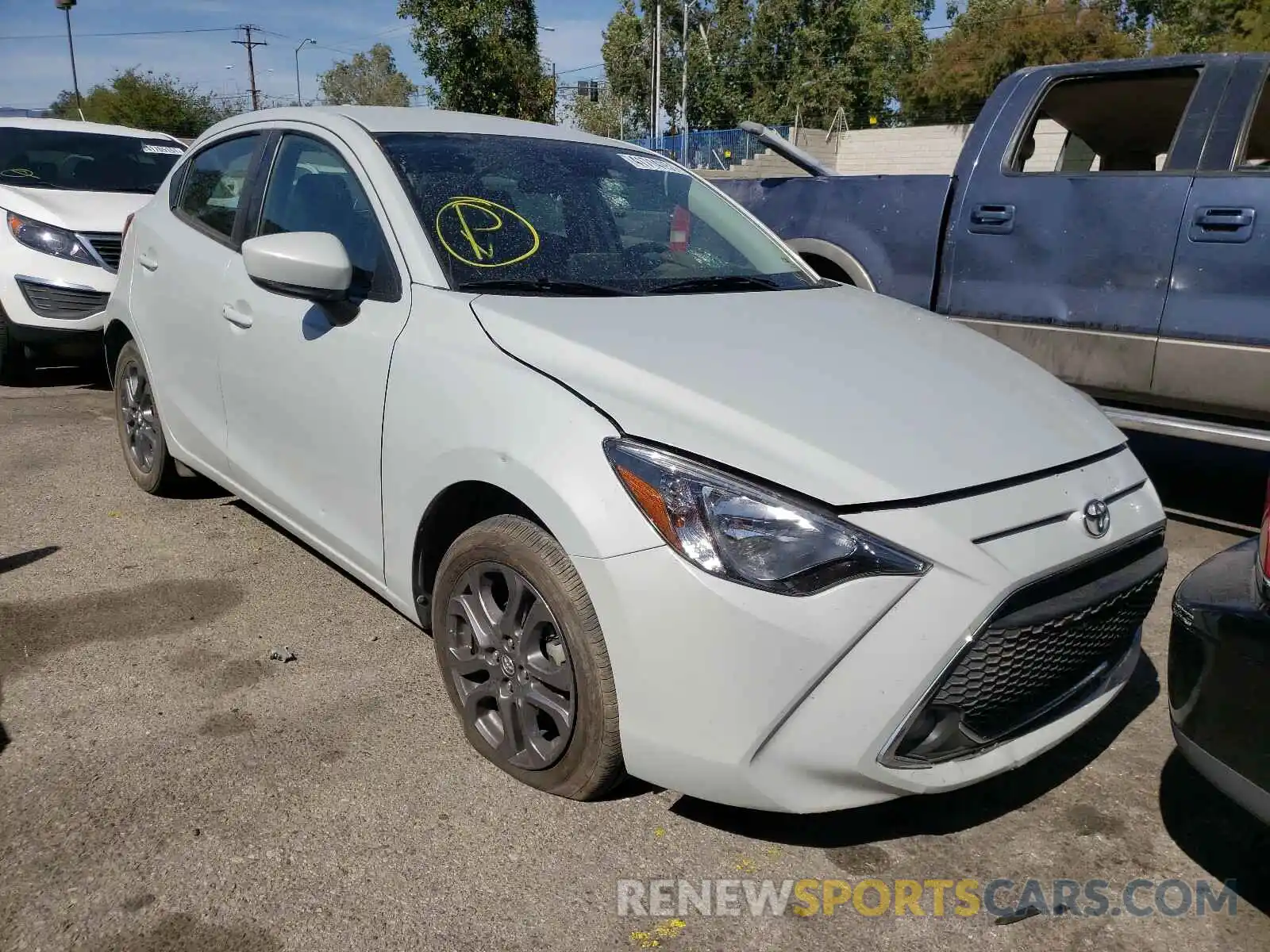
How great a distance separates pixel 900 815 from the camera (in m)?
2.54

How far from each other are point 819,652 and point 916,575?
0.25 meters

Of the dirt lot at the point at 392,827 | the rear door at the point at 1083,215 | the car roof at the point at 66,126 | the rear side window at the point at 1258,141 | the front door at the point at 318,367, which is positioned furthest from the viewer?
the car roof at the point at 66,126

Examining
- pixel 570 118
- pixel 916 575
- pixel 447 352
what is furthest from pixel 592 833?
pixel 570 118

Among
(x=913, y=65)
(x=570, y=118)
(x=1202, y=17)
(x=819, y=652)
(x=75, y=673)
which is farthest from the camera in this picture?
(x=570, y=118)

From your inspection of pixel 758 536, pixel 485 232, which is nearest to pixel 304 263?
→ pixel 485 232

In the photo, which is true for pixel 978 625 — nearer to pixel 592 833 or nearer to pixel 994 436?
pixel 994 436

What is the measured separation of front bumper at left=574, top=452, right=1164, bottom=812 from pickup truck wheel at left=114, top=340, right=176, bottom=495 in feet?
9.92

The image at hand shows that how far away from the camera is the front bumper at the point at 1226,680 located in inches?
74.6

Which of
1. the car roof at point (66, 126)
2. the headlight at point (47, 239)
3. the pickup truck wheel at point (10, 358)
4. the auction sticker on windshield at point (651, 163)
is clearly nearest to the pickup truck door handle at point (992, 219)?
the auction sticker on windshield at point (651, 163)

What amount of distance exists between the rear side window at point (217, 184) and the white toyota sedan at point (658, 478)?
0.24 metres

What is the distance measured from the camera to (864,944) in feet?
6.92

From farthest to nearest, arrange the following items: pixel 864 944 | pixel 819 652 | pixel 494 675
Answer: pixel 494 675 → pixel 864 944 → pixel 819 652

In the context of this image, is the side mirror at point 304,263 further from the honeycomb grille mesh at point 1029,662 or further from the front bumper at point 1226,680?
the front bumper at point 1226,680

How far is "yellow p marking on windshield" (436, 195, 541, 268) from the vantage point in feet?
9.45
